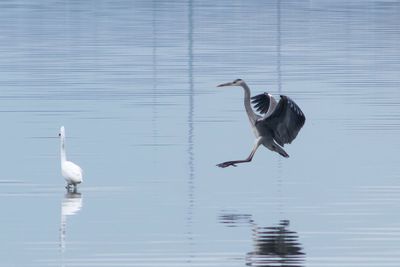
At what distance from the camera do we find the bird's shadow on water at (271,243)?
50.2ft

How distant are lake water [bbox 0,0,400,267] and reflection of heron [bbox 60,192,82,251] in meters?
0.02

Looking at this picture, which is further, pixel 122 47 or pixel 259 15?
pixel 259 15

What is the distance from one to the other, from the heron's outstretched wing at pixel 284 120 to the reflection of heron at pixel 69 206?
2612 mm

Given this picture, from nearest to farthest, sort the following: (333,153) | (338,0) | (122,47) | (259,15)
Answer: (333,153) < (122,47) < (259,15) < (338,0)

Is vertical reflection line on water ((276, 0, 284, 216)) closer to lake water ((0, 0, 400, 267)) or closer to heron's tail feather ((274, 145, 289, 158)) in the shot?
lake water ((0, 0, 400, 267))

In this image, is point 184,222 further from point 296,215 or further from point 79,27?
point 79,27

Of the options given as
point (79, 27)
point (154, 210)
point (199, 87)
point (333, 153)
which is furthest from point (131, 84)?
point (79, 27)

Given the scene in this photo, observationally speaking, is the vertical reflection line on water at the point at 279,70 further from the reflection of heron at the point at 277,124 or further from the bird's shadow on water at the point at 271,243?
the bird's shadow on water at the point at 271,243

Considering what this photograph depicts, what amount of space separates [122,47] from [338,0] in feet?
140

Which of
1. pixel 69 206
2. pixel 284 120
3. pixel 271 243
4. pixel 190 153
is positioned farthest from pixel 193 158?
pixel 271 243

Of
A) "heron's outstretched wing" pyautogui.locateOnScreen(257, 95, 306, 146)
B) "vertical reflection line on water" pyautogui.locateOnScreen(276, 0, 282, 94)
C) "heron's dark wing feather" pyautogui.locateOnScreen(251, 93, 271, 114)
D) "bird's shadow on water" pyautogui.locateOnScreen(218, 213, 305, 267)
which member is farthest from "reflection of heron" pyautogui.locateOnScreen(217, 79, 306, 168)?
"vertical reflection line on water" pyautogui.locateOnScreen(276, 0, 282, 94)

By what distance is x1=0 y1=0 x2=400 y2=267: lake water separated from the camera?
16.2 meters

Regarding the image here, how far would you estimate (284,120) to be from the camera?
20.8m

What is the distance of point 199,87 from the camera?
3419 cm
